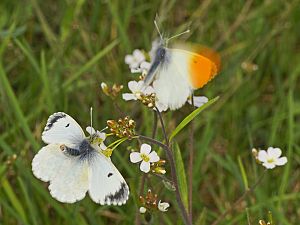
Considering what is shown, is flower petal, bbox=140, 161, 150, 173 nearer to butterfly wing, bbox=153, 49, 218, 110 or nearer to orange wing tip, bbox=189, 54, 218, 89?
butterfly wing, bbox=153, 49, 218, 110

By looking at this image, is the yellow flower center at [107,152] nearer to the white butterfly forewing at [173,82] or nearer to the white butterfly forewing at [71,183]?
the white butterfly forewing at [71,183]

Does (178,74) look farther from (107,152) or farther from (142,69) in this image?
(107,152)

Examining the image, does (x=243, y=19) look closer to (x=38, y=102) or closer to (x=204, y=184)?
(x=204, y=184)

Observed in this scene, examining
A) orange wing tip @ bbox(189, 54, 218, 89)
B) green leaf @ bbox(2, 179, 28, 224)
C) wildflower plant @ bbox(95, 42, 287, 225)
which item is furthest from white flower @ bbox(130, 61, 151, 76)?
green leaf @ bbox(2, 179, 28, 224)

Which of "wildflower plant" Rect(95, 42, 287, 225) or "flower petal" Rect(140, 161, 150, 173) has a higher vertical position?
"wildflower plant" Rect(95, 42, 287, 225)

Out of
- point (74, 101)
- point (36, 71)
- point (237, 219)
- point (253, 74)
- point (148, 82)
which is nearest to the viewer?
point (148, 82)

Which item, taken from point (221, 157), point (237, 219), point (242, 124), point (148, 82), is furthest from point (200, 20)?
point (148, 82)
